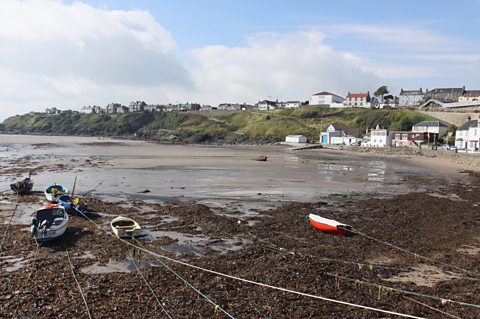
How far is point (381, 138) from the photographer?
3720 inches

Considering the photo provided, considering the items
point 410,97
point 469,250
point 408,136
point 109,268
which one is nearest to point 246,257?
point 109,268

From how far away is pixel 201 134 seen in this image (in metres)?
136

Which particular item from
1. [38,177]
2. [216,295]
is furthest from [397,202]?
[38,177]

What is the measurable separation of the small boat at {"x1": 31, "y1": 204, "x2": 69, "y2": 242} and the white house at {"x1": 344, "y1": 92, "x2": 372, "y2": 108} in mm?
154144

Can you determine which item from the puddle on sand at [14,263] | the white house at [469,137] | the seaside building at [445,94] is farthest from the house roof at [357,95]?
the puddle on sand at [14,263]

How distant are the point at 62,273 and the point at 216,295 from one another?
5.65 m

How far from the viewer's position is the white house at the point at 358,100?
160750mm

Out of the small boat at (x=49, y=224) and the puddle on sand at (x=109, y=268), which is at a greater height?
the small boat at (x=49, y=224)

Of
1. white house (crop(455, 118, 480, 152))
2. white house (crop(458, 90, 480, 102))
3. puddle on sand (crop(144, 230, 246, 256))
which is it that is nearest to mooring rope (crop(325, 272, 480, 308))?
puddle on sand (crop(144, 230, 246, 256))

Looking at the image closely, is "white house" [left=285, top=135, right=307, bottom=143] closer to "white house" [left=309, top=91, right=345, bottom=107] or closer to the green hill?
the green hill

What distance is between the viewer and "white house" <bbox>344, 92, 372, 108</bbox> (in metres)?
161

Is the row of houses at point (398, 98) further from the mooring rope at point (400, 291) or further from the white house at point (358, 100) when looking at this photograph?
the mooring rope at point (400, 291)

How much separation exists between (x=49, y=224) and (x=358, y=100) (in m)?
159

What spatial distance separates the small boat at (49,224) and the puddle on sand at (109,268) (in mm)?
3557
